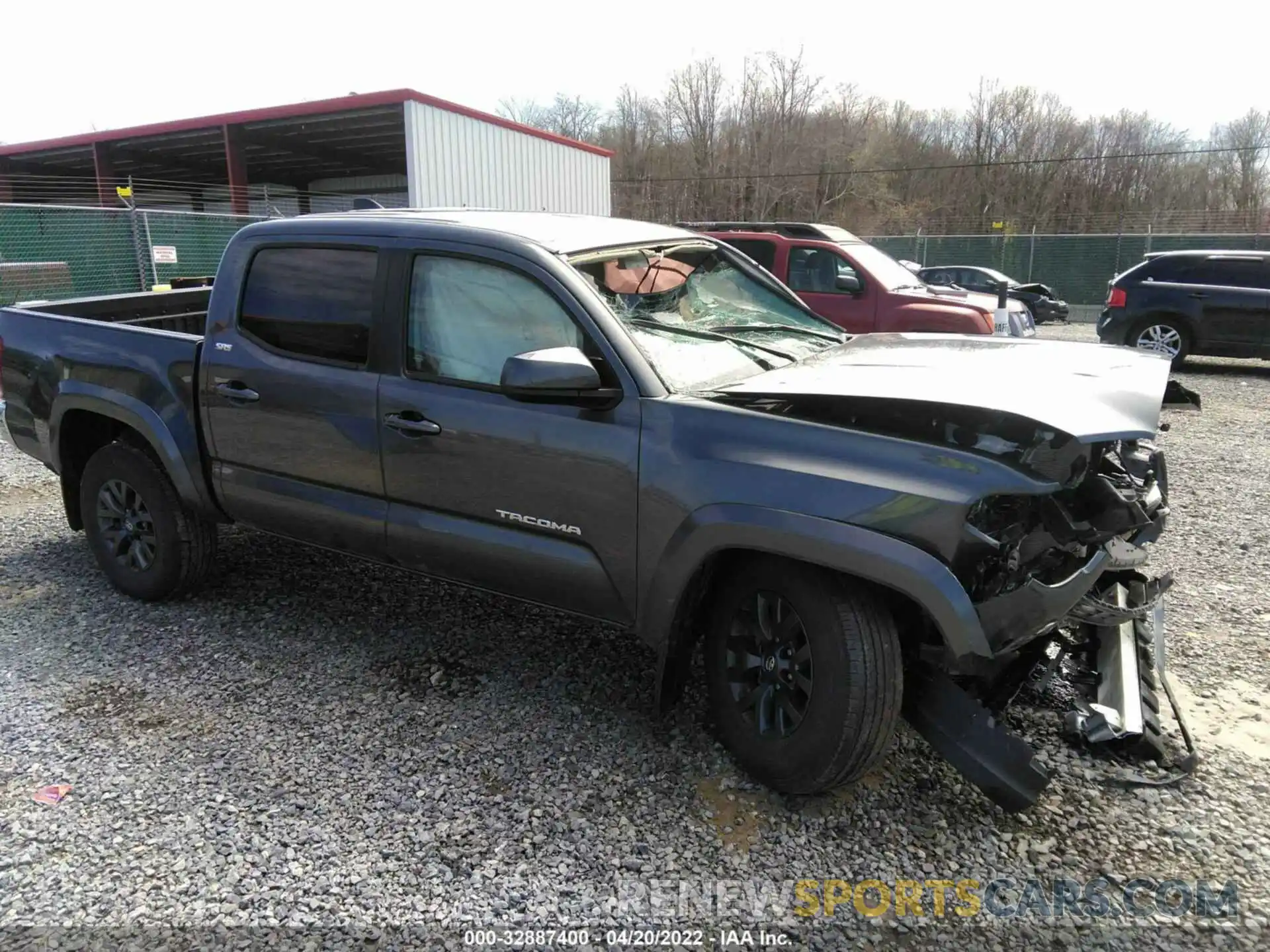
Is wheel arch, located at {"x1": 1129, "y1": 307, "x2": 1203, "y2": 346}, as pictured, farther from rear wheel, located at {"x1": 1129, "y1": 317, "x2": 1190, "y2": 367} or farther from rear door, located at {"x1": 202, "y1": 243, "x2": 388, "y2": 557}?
rear door, located at {"x1": 202, "y1": 243, "x2": 388, "y2": 557}

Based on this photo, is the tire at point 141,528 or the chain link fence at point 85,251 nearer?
the tire at point 141,528

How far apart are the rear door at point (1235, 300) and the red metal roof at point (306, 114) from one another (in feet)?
45.7

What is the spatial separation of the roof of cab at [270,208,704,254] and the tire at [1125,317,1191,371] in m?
11.1

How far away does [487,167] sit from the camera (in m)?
19.4

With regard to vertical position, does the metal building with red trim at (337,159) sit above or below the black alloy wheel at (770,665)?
above

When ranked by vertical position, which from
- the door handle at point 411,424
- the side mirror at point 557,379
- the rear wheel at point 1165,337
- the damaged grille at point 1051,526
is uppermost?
the side mirror at point 557,379

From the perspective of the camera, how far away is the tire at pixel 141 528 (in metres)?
4.24

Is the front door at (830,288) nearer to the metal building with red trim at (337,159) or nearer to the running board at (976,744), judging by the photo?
the running board at (976,744)

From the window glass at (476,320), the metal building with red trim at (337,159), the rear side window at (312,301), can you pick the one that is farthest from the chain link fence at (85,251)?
the window glass at (476,320)

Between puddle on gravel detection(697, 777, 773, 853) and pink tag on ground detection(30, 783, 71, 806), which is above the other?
pink tag on ground detection(30, 783, 71, 806)

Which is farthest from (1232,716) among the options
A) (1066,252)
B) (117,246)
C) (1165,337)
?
(1066,252)

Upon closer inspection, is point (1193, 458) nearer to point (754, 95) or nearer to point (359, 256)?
point (359, 256)

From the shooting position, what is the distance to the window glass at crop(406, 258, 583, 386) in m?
3.15

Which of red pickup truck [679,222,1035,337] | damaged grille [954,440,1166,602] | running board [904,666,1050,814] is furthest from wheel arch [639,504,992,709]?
red pickup truck [679,222,1035,337]
